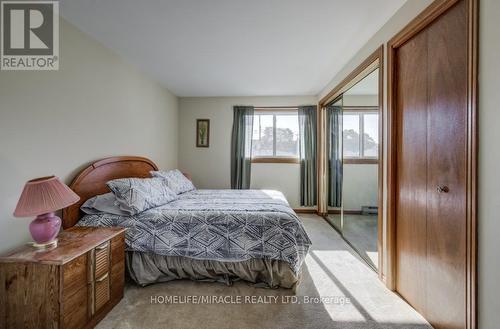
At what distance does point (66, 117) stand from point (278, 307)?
248 cm

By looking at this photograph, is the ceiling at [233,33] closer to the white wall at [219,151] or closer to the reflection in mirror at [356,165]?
the reflection in mirror at [356,165]

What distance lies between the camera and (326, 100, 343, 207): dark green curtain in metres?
3.81

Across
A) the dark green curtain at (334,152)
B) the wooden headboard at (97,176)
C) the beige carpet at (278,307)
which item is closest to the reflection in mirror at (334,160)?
the dark green curtain at (334,152)

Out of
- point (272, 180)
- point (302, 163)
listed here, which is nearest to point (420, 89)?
point (302, 163)

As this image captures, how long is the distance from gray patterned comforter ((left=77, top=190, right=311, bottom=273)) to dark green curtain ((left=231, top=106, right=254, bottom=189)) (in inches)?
94.4

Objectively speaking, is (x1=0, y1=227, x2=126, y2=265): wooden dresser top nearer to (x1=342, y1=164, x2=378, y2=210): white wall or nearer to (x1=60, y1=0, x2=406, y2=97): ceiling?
(x1=60, y1=0, x2=406, y2=97): ceiling

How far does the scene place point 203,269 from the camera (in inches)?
84.2

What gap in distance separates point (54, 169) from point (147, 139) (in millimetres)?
1601

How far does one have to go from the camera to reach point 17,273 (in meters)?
1.37

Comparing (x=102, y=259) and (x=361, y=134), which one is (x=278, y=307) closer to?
(x=102, y=259)

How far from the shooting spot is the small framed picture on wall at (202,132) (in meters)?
4.69

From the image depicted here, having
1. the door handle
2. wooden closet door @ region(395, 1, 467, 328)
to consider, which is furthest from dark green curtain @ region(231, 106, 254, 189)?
the door handle

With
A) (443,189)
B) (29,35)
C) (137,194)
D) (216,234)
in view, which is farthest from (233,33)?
(443,189)

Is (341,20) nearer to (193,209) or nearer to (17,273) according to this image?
(193,209)
